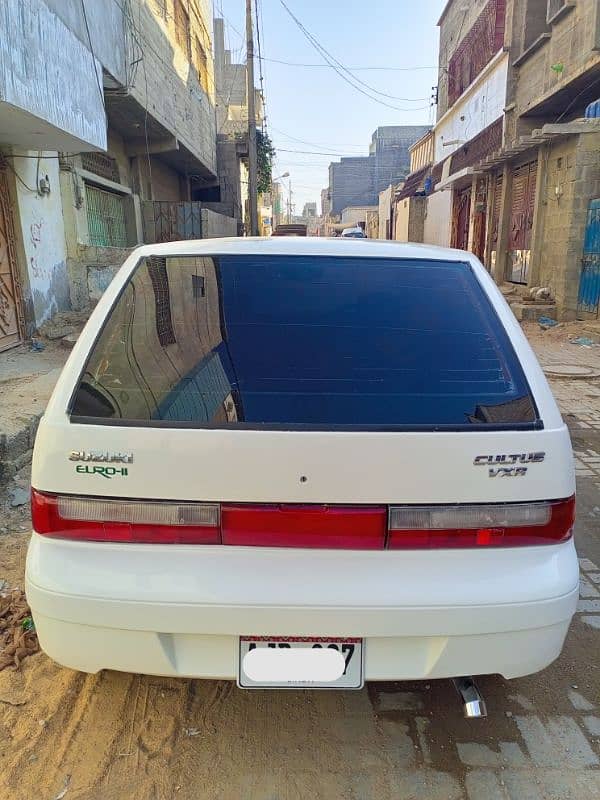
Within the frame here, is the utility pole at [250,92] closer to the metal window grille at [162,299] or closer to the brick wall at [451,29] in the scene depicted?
the brick wall at [451,29]

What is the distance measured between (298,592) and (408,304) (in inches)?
44.8

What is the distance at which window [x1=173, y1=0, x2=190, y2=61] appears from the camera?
1530cm

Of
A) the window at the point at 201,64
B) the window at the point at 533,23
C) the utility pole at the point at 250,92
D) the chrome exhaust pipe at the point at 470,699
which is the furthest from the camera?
the utility pole at the point at 250,92

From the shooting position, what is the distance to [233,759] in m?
1.93

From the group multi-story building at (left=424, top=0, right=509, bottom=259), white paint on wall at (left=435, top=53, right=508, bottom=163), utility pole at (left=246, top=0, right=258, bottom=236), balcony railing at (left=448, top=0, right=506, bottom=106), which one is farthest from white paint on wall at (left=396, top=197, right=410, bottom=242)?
utility pole at (left=246, top=0, right=258, bottom=236)

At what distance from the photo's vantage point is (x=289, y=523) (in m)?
1.69

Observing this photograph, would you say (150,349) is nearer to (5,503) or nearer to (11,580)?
(11,580)

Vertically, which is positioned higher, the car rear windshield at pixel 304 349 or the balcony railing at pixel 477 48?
the balcony railing at pixel 477 48

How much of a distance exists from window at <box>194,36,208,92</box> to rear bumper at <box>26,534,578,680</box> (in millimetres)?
20294

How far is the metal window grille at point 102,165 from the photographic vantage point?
1165 cm

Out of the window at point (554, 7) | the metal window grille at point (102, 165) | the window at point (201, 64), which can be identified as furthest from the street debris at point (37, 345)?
the window at point (201, 64)

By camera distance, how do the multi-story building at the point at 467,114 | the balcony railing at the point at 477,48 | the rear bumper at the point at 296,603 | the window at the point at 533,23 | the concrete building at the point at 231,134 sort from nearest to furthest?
the rear bumper at the point at 296,603
the window at the point at 533,23
the balcony railing at the point at 477,48
the multi-story building at the point at 467,114
the concrete building at the point at 231,134

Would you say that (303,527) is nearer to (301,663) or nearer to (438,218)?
(301,663)

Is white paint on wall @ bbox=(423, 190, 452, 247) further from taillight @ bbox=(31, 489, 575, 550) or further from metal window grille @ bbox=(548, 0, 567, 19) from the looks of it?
taillight @ bbox=(31, 489, 575, 550)
